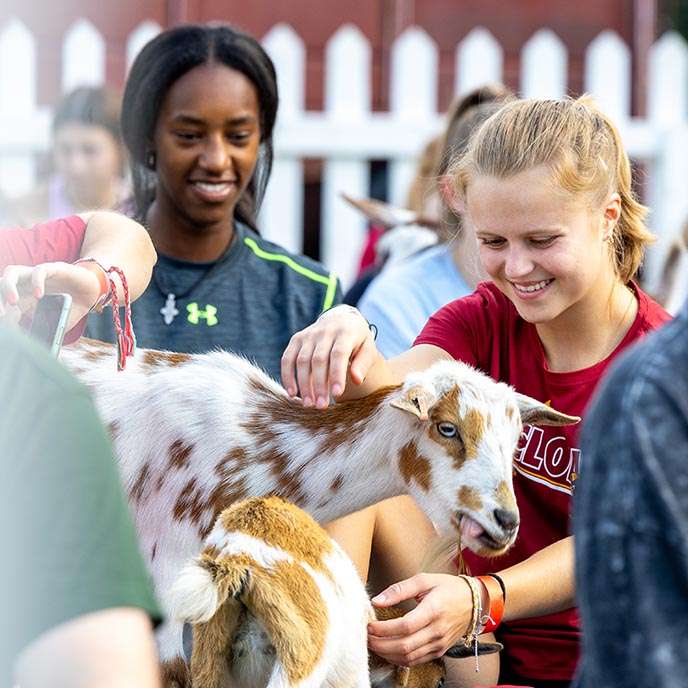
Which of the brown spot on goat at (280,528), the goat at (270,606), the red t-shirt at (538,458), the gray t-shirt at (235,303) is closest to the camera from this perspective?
the goat at (270,606)

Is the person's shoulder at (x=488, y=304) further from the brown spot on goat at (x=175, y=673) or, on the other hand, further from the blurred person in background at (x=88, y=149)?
the blurred person in background at (x=88, y=149)

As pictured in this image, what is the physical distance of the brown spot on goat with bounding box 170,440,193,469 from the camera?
2.48 metres

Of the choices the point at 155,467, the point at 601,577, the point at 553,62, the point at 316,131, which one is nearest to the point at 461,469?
the point at 155,467

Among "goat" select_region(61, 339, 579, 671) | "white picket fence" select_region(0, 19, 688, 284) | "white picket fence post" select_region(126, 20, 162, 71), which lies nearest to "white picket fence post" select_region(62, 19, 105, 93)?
"white picket fence" select_region(0, 19, 688, 284)

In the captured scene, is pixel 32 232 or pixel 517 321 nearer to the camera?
pixel 32 232

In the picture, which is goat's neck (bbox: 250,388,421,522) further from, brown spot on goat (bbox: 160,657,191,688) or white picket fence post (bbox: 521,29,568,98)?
white picket fence post (bbox: 521,29,568,98)

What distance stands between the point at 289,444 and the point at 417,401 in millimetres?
305

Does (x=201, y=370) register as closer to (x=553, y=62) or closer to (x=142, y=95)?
→ (x=142, y=95)

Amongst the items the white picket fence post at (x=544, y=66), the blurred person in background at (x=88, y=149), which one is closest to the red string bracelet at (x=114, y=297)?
the blurred person in background at (x=88, y=149)

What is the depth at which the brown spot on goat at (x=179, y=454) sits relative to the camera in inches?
97.7

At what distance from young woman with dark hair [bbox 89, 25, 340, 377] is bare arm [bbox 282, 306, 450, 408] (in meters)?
0.83

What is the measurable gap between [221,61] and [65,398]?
234cm

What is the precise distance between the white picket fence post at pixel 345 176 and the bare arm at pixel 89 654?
624 centimetres

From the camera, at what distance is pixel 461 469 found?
2.35 metres
